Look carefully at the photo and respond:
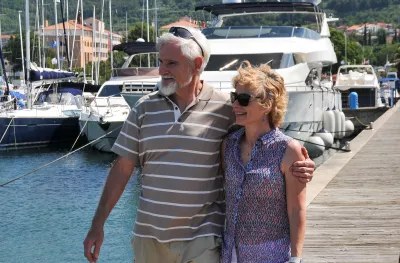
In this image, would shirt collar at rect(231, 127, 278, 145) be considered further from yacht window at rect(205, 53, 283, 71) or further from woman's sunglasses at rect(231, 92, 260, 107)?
yacht window at rect(205, 53, 283, 71)

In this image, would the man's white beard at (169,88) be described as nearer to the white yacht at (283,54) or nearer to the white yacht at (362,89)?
the white yacht at (283,54)

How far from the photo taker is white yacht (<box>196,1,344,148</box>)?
1738 cm

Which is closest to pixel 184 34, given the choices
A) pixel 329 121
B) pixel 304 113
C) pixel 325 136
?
pixel 304 113

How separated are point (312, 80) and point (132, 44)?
7.89 metres

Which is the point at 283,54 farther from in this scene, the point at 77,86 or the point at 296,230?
the point at 77,86

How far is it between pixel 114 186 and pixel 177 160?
361 mm

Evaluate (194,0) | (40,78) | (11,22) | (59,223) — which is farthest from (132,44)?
(11,22)

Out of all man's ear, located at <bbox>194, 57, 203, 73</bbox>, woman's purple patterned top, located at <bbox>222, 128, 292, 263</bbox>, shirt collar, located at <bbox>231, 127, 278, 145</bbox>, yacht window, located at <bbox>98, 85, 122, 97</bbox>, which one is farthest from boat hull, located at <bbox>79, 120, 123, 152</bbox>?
woman's purple patterned top, located at <bbox>222, 128, 292, 263</bbox>

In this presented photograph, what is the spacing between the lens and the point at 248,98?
341cm

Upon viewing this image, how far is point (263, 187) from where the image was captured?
3.39m

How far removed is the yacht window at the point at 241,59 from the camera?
1755 centimetres

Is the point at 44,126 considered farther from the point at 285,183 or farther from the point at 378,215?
the point at 285,183

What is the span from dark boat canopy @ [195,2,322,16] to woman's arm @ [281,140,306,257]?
1824 cm

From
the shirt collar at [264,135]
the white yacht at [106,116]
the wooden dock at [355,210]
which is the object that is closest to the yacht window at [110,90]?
the white yacht at [106,116]
